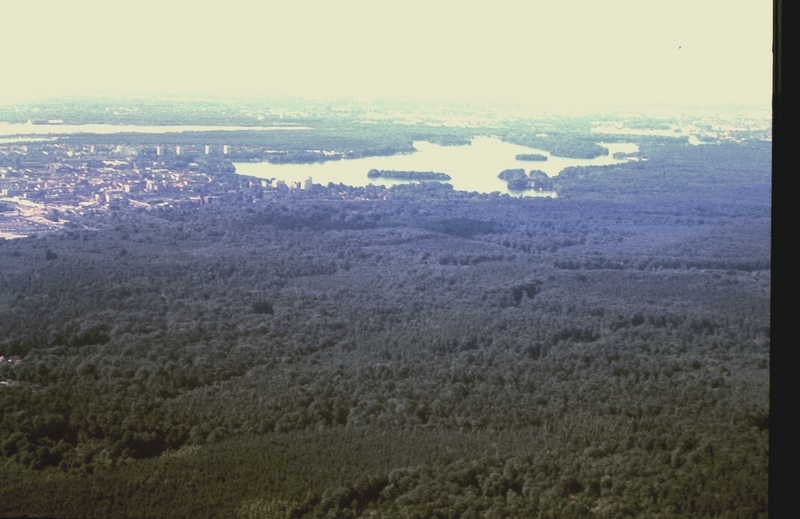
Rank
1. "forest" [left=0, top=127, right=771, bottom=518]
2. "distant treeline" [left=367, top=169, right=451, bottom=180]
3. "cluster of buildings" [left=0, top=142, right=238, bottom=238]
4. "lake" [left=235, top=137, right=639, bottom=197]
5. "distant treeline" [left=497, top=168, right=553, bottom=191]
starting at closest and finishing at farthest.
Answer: "forest" [left=0, top=127, right=771, bottom=518]
"cluster of buildings" [left=0, top=142, right=238, bottom=238]
"lake" [left=235, top=137, right=639, bottom=197]
"distant treeline" [left=367, top=169, right=451, bottom=180]
"distant treeline" [left=497, top=168, right=553, bottom=191]

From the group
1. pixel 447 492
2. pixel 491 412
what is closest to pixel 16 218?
pixel 491 412

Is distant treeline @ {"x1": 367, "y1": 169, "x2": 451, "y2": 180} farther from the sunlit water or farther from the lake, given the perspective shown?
the sunlit water

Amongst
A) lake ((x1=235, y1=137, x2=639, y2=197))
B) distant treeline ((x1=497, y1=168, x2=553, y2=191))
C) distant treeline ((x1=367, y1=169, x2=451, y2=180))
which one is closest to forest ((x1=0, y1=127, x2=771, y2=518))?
lake ((x1=235, y1=137, x2=639, y2=197))

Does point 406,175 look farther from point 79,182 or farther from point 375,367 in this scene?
point 375,367

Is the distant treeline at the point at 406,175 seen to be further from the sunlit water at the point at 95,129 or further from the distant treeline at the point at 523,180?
the sunlit water at the point at 95,129

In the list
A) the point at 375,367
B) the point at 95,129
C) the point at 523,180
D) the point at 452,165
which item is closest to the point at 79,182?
the point at 95,129

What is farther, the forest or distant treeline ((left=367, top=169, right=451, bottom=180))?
distant treeline ((left=367, top=169, right=451, bottom=180))
